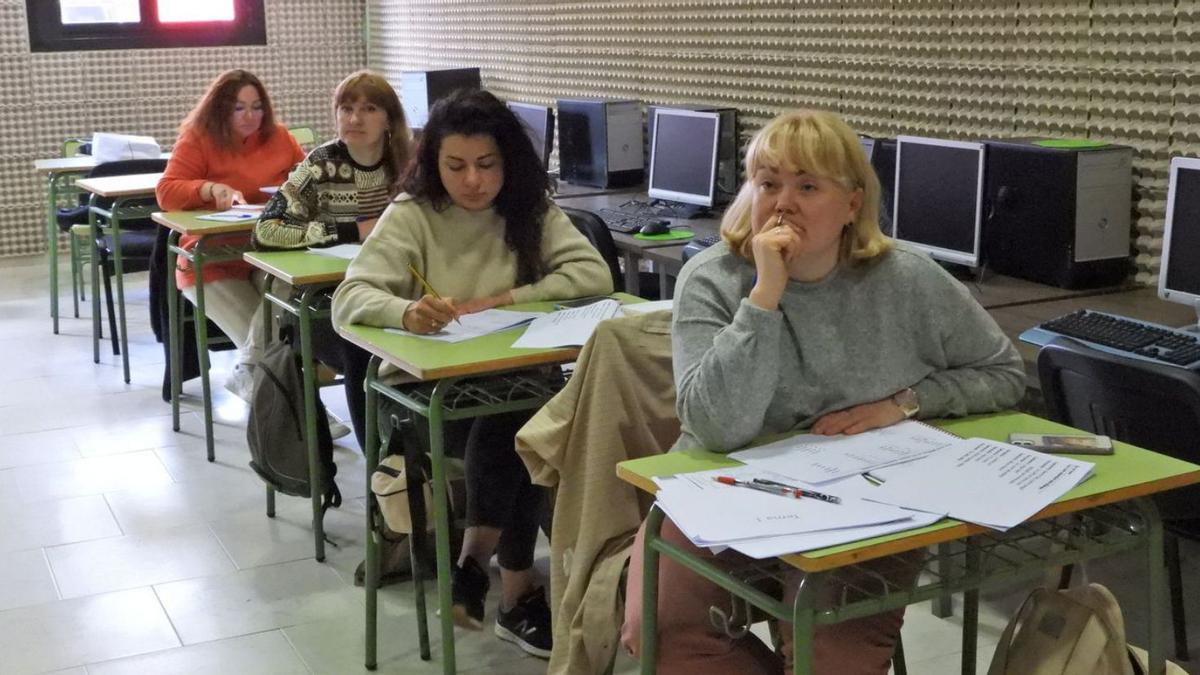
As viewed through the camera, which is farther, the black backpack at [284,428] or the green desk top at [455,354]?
the black backpack at [284,428]

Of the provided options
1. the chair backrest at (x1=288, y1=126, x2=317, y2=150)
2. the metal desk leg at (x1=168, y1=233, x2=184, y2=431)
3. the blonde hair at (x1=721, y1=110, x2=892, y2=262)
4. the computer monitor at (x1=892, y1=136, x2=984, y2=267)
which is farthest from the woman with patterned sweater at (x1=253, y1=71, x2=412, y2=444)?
the chair backrest at (x1=288, y1=126, x2=317, y2=150)

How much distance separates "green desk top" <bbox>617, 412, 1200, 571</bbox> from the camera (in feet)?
5.31

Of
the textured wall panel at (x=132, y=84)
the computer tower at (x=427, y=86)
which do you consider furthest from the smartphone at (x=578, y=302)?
the textured wall panel at (x=132, y=84)

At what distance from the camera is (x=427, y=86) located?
658cm

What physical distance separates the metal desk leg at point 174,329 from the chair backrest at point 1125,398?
3.04 meters

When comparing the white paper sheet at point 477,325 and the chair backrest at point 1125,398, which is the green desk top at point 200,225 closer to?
the white paper sheet at point 477,325

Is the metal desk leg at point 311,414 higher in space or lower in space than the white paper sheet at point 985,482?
lower

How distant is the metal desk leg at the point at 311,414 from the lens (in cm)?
341

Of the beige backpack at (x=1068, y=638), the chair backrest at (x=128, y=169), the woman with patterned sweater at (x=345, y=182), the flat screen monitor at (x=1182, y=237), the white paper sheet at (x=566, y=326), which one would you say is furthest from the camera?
the chair backrest at (x=128, y=169)

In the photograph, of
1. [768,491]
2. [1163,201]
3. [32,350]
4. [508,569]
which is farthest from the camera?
[32,350]

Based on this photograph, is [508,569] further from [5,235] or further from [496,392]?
[5,235]

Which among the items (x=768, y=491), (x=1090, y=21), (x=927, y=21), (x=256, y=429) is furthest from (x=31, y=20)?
(x=768, y=491)

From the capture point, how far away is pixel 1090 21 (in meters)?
3.50

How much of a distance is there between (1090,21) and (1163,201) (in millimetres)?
527
